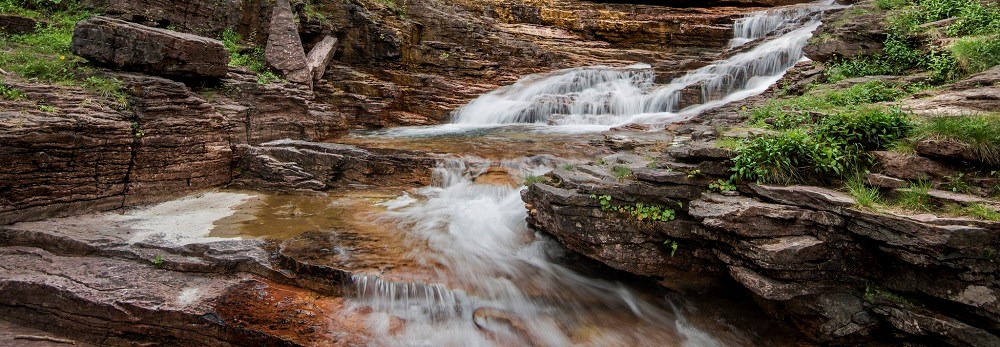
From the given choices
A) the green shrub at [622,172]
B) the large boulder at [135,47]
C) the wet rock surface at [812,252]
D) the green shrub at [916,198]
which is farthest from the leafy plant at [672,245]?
the large boulder at [135,47]

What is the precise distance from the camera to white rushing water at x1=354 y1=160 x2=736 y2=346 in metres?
4.73

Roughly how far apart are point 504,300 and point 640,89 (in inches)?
377

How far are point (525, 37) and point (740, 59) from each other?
724 cm

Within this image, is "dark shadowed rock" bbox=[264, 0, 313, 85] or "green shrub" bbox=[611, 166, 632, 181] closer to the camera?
"green shrub" bbox=[611, 166, 632, 181]

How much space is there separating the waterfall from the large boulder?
6.94m

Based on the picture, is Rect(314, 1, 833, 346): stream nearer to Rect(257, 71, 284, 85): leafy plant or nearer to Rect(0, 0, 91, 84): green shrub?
→ Rect(257, 71, 284, 85): leafy plant

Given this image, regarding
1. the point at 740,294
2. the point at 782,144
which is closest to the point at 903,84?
the point at 782,144

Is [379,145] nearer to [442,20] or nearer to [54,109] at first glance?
[54,109]

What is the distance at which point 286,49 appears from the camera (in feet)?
37.5

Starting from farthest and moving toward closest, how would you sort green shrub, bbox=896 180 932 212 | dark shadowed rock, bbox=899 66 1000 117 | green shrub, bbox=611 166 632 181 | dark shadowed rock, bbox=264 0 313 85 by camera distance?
dark shadowed rock, bbox=264 0 313 85, green shrub, bbox=611 166 632 181, dark shadowed rock, bbox=899 66 1000 117, green shrub, bbox=896 180 932 212

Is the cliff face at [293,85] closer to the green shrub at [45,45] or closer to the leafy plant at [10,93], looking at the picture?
the leafy plant at [10,93]

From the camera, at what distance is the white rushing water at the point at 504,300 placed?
Answer: 4.73 m

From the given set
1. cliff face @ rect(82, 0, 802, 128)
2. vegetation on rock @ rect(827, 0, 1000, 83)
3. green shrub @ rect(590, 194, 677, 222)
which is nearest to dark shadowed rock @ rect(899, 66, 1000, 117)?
vegetation on rock @ rect(827, 0, 1000, 83)

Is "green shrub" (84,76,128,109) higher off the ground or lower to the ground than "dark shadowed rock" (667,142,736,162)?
higher
